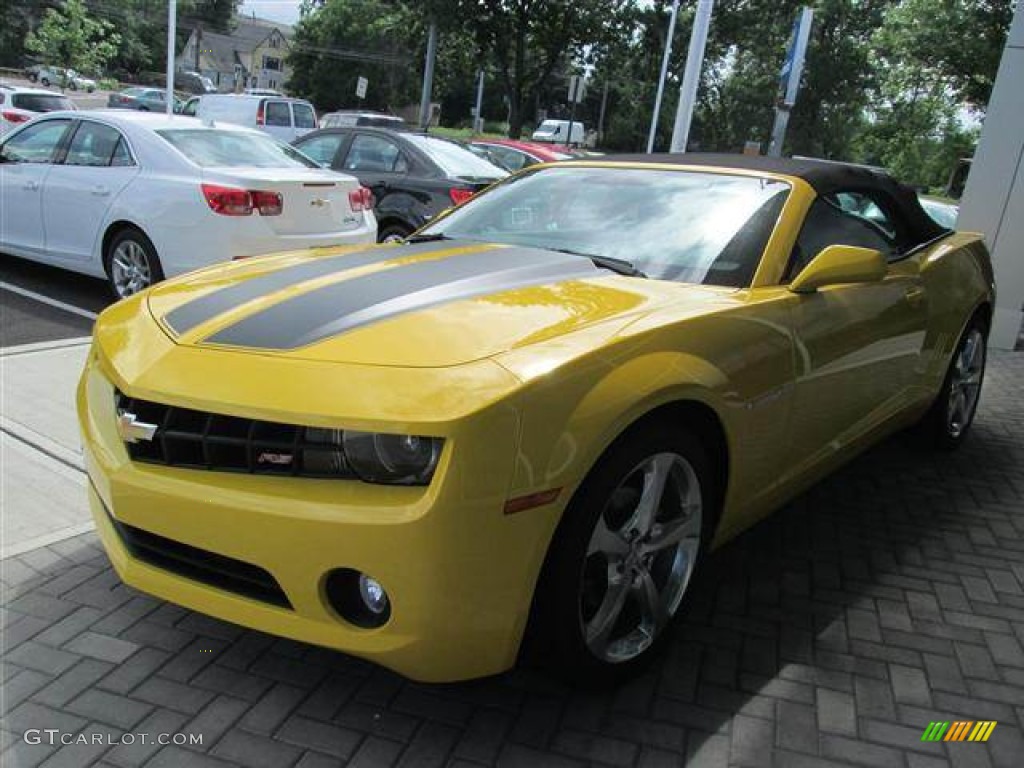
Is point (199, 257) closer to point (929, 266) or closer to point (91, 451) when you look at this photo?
point (91, 451)

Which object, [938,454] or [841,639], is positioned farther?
[938,454]

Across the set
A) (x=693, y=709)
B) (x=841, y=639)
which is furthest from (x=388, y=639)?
(x=841, y=639)

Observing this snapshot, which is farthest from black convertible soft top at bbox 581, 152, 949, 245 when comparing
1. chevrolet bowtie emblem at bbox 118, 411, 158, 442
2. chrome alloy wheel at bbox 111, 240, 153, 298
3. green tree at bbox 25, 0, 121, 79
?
green tree at bbox 25, 0, 121, 79

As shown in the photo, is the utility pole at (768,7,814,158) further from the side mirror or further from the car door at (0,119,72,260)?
the side mirror

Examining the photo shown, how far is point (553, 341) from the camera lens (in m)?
2.20

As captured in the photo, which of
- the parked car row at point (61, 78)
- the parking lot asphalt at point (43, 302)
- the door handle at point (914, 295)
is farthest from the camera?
the parked car row at point (61, 78)

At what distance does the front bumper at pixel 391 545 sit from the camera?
188 centimetres

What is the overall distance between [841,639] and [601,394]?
1.37m

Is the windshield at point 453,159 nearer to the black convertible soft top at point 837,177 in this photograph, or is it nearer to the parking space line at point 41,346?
the parking space line at point 41,346

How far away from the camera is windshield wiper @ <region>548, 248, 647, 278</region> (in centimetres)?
295

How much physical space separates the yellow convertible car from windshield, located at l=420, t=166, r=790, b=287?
0.04ft

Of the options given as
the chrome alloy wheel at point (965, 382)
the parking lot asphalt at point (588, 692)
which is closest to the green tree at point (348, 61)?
the chrome alloy wheel at point (965, 382)

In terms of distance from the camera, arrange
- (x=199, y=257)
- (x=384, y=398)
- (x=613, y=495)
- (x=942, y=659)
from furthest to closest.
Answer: (x=199, y=257) → (x=942, y=659) → (x=613, y=495) → (x=384, y=398)

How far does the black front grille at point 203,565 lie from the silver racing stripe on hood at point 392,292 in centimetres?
54
